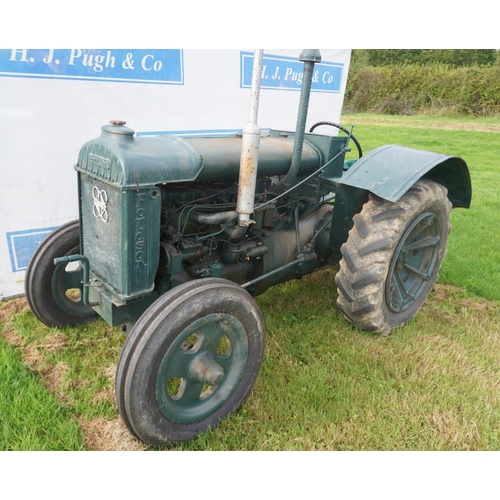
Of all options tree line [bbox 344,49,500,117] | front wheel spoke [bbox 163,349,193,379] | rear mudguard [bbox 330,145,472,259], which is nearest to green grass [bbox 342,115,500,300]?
rear mudguard [bbox 330,145,472,259]

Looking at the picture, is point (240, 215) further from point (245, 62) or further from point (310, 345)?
point (245, 62)

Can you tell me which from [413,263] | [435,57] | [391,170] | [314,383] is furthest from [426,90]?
[314,383]

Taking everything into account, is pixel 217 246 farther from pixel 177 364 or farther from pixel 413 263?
pixel 413 263

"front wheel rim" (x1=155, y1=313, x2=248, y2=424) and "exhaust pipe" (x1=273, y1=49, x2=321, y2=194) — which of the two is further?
"exhaust pipe" (x1=273, y1=49, x2=321, y2=194)

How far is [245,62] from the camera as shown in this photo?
437 cm

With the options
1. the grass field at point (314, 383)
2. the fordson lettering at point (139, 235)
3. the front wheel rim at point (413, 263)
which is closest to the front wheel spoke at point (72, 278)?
the grass field at point (314, 383)

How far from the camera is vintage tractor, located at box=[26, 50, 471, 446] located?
6.67 feet

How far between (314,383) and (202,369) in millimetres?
800

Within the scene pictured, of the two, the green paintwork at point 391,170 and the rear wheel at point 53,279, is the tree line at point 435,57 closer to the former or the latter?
the green paintwork at point 391,170

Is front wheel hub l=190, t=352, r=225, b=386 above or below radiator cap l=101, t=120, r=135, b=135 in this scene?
below

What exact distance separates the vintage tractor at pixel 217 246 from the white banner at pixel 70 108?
94cm

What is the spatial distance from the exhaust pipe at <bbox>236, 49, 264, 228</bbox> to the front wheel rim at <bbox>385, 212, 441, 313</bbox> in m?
1.16

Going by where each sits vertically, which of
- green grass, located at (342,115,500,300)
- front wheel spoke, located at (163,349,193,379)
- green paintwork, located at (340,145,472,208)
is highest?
green paintwork, located at (340,145,472,208)

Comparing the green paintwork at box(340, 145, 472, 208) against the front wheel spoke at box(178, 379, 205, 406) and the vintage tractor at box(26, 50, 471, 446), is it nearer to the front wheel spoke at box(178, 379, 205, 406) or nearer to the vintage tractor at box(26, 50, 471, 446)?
the vintage tractor at box(26, 50, 471, 446)
